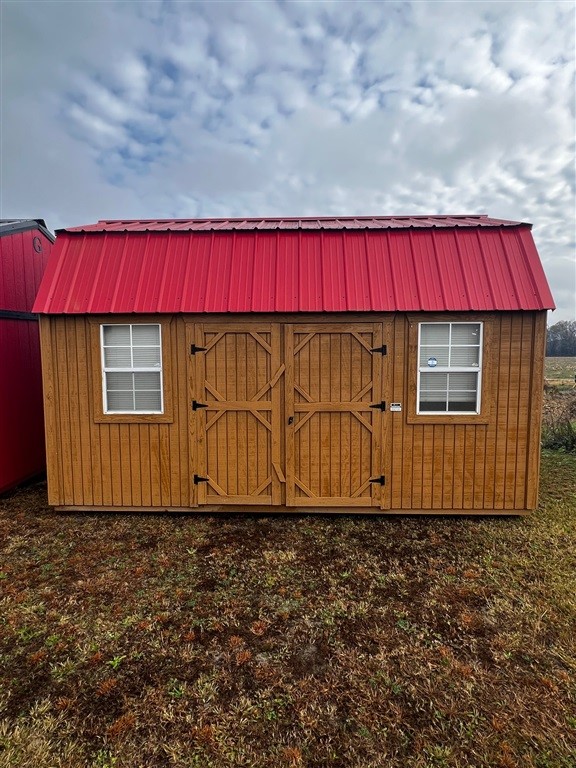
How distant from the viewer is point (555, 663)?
8.99 feet

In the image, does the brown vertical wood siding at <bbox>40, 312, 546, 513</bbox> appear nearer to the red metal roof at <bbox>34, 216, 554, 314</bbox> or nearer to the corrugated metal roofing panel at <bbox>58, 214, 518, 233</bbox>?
the red metal roof at <bbox>34, 216, 554, 314</bbox>

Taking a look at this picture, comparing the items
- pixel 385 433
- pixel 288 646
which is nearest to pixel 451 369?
pixel 385 433

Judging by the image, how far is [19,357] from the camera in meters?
6.18

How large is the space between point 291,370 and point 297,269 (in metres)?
1.31

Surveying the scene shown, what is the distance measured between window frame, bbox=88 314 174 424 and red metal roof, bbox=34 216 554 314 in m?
0.19

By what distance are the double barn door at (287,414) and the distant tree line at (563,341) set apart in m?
21.6

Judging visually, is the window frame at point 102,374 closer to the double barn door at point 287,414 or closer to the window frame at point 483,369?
the double barn door at point 287,414

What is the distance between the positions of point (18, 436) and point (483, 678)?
678 centimetres

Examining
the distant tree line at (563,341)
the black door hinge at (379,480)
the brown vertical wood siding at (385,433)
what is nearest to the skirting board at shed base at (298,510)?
the brown vertical wood siding at (385,433)

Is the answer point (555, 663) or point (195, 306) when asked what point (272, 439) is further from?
point (555, 663)

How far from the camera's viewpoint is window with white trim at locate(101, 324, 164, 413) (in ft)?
16.4

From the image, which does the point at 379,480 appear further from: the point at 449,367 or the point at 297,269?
the point at 297,269

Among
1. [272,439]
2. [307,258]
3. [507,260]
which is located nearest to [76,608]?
[272,439]

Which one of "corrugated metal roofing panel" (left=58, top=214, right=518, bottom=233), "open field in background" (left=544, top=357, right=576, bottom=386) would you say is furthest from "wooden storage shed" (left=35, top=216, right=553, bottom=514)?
"open field in background" (left=544, top=357, right=576, bottom=386)
